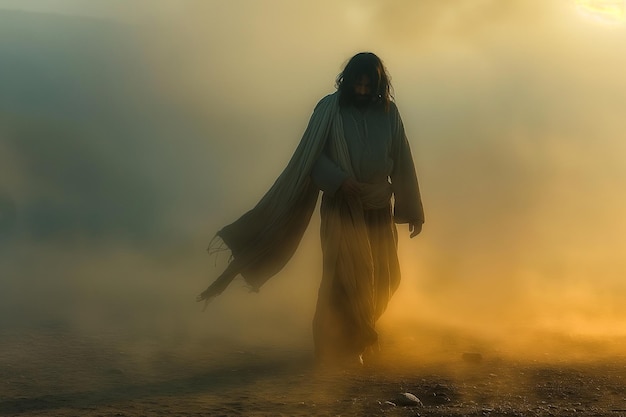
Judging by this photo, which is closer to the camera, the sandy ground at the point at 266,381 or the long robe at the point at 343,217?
the sandy ground at the point at 266,381

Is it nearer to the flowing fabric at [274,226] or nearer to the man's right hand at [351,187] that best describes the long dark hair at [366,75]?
the flowing fabric at [274,226]

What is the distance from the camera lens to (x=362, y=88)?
7836 millimetres

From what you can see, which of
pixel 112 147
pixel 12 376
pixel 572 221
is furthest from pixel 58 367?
pixel 112 147

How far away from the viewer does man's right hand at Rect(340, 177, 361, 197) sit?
25.4ft

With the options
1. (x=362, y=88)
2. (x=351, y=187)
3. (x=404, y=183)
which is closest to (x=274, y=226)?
(x=351, y=187)

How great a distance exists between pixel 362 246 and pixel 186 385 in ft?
5.52

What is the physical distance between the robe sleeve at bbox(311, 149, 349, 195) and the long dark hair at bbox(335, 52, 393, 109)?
1.42 feet

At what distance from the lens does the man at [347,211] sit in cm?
778

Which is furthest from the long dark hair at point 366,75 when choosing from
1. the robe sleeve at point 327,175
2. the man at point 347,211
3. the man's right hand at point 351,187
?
the man's right hand at point 351,187

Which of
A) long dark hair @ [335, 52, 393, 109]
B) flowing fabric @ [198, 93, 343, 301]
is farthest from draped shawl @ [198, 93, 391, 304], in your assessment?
long dark hair @ [335, 52, 393, 109]

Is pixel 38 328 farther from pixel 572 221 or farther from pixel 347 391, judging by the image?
pixel 572 221

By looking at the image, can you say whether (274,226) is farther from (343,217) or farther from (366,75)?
(366,75)

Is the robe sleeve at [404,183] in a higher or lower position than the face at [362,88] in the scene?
lower

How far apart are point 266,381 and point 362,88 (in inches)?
84.8
